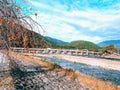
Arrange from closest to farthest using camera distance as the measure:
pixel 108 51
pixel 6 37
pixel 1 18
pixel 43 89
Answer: pixel 1 18 → pixel 6 37 → pixel 43 89 → pixel 108 51

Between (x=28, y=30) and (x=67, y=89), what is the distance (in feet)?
26.9

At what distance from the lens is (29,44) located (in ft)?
20.6

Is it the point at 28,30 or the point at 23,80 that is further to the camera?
the point at 23,80

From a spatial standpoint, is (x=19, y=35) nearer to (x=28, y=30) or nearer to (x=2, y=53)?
(x=28, y=30)

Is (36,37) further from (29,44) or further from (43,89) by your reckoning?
(43,89)

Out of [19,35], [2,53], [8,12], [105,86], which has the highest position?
[8,12]

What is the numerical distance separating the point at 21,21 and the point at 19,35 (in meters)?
0.31

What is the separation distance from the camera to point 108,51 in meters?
67.0

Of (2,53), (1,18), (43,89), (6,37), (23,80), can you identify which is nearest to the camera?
(1,18)

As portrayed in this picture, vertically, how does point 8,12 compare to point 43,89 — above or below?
above

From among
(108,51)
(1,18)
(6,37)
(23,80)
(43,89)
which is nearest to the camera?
(1,18)

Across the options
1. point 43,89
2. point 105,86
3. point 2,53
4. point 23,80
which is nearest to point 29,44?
point 2,53

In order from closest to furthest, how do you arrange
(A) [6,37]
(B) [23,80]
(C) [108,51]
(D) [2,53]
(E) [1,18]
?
(E) [1,18], (A) [6,37], (D) [2,53], (B) [23,80], (C) [108,51]

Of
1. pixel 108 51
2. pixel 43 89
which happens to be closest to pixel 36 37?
pixel 43 89
